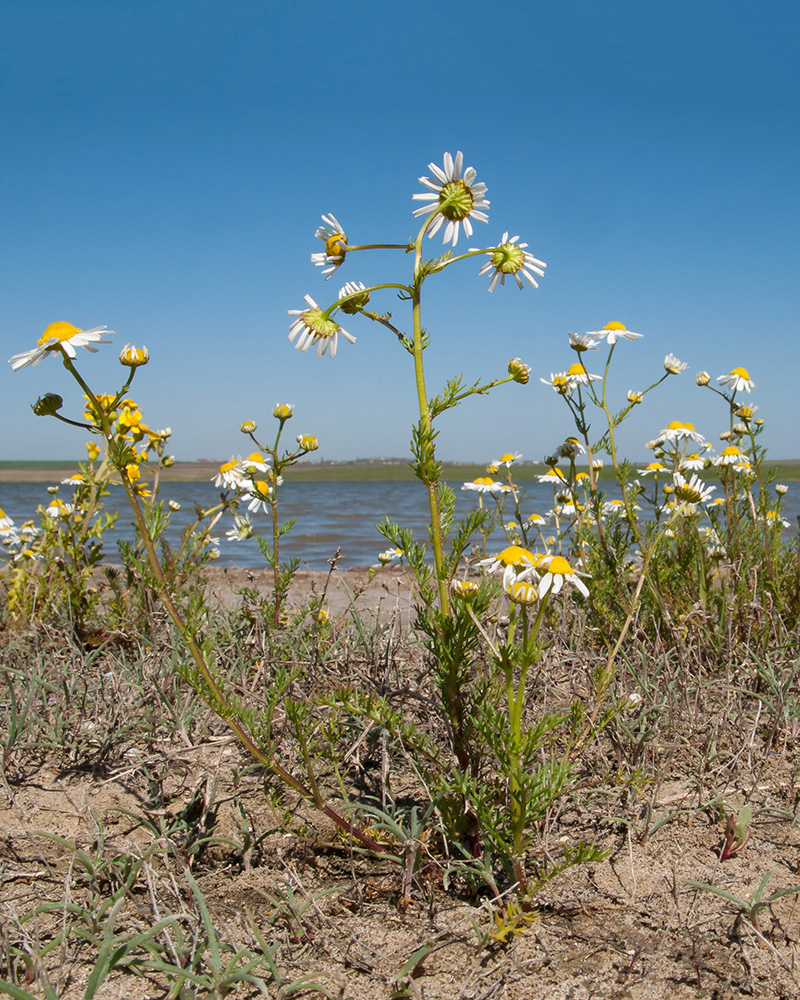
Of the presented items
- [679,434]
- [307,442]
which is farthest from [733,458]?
[307,442]

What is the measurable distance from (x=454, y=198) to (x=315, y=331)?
42 centimetres

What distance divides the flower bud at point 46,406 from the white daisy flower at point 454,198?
3.00 feet

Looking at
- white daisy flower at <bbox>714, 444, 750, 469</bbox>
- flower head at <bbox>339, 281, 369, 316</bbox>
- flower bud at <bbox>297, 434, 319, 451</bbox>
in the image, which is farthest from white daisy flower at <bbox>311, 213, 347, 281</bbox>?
white daisy flower at <bbox>714, 444, 750, 469</bbox>

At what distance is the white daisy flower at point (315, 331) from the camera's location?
1.57 metres

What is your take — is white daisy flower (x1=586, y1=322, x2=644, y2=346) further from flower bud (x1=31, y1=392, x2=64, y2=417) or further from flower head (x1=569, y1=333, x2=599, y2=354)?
flower bud (x1=31, y1=392, x2=64, y2=417)

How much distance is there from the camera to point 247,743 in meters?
1.54

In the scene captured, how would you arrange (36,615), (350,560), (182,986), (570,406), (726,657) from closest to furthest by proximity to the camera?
(182,986), (726,657), (570,406), (36,615), (350,560)

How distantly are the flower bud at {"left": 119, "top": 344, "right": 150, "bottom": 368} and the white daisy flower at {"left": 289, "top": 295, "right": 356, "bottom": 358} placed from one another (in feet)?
1.52

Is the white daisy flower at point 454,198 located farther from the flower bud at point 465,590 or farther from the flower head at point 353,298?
the flower bud at point 465,590

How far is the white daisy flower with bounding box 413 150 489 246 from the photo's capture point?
1.53 meters

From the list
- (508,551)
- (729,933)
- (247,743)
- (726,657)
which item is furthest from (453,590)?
(726,657)

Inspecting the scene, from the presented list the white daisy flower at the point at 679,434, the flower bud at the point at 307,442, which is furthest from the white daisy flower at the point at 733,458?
the flower bud at the point at 307,442

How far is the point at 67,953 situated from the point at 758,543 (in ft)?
10.9

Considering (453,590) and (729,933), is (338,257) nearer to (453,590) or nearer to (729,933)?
(453,590)
